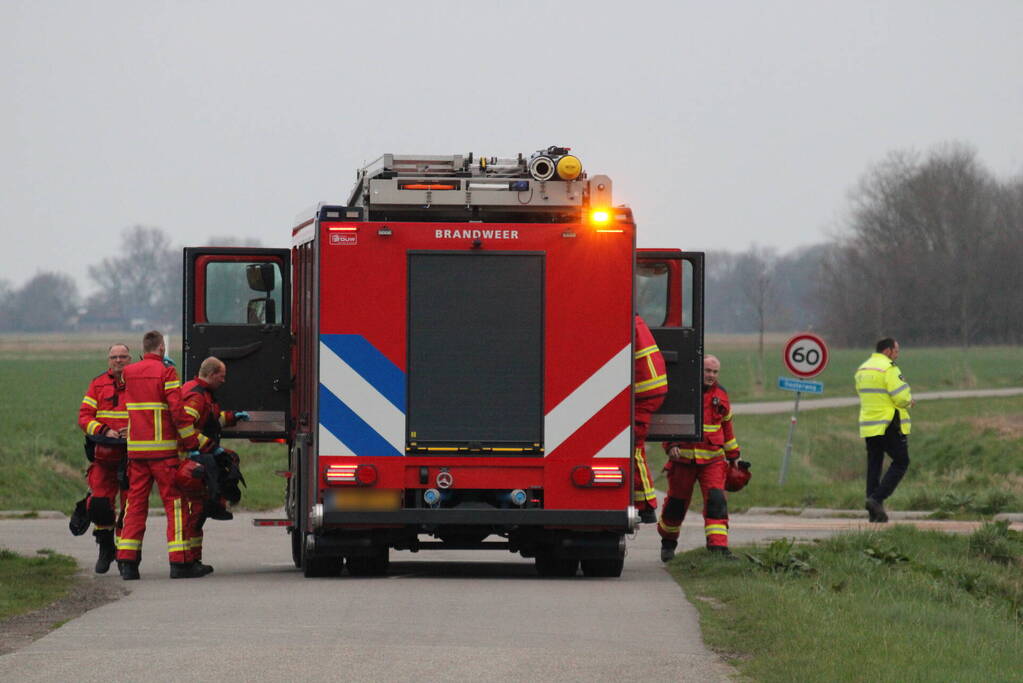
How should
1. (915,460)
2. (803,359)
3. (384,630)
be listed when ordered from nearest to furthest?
1. (384,630)
2. (803,359)
3. (915,460)

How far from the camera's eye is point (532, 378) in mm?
13086

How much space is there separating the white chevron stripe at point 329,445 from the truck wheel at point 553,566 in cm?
198

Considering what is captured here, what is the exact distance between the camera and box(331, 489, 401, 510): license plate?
12984 millimetres

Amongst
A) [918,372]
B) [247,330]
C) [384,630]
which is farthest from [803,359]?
[918,372]

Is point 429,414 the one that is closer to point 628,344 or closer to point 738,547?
point 628,344

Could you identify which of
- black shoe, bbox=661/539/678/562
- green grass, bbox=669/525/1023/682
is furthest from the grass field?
black shoe, bbox=661/539/678/562

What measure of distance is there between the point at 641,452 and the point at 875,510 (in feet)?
17.0

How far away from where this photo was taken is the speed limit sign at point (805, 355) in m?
23.9

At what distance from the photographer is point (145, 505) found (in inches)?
549

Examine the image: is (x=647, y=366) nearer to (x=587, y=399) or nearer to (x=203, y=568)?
(x=587, y=399)

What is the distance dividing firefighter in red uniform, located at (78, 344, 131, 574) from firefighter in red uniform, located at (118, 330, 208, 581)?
458mm

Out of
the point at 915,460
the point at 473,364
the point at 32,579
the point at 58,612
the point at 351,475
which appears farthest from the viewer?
the point at 915,460

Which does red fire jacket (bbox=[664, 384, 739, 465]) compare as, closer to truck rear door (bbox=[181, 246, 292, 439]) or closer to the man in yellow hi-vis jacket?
truck rear door (bbox=[181, 246, 292, 439])

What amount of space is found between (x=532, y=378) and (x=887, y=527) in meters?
5.89
